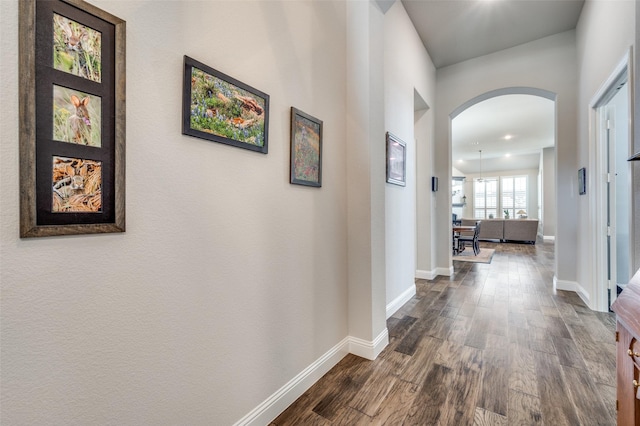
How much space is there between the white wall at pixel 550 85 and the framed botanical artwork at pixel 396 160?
1.44 meters

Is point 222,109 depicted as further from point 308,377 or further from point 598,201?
point 598,201

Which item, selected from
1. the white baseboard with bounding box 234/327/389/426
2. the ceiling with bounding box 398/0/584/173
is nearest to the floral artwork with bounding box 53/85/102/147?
the white baseboard with bounding box 234/327/389/426

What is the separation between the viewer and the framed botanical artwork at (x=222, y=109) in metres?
1.05

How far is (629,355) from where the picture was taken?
2.72 feet

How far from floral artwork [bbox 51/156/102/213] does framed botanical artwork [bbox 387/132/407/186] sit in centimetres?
236

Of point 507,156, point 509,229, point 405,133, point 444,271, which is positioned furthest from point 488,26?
point 507,156

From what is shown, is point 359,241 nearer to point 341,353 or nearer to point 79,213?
point 341,353

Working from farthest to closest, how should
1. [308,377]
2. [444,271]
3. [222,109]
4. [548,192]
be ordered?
[548,192] < [444,271] < [308,377] < [222,109]

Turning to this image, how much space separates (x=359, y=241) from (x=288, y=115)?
1.00 meters

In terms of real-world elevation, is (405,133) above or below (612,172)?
above

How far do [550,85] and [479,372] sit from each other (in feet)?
12.7

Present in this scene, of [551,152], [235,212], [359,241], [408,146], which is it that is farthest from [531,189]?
[235,212]

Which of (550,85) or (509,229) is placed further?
(509,229)

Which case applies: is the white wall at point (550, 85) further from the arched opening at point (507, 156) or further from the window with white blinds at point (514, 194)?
the window with white blinds at point (514, 194)
